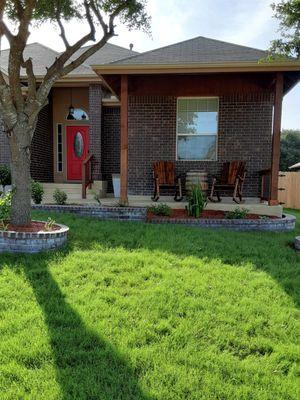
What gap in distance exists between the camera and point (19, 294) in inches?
137

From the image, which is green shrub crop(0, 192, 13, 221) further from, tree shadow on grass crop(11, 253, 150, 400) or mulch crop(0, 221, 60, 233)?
tree shadow on grass crop(11, 253, 150, 400)

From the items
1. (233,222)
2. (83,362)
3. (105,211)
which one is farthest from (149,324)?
(105,211)

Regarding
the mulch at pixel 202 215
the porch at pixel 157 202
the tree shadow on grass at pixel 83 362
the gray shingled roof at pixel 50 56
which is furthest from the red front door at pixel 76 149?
the tree shadow on grass at pixel 83 362

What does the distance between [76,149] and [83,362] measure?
1090 centimetres

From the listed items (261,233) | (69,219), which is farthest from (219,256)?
(69,219)

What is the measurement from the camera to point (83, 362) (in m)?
2.46

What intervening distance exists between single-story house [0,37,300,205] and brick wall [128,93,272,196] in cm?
3

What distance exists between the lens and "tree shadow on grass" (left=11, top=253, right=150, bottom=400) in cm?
218

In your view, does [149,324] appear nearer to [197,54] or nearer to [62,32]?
[62,32]

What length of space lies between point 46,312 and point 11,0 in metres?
5.18

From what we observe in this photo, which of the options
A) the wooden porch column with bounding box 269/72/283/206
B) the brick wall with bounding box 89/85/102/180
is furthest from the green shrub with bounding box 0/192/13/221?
the brick wall with bounding box 89/85/102/180

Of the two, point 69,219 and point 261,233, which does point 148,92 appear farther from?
point 261,233

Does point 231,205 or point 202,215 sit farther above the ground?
point 231,205

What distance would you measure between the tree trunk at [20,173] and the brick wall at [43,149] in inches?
246
